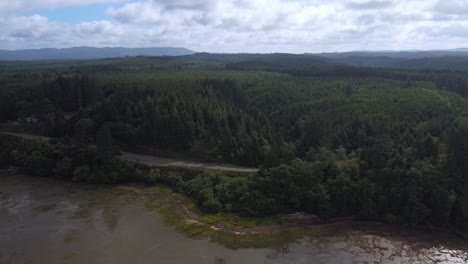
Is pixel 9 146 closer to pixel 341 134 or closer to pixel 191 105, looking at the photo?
pixel 191 105

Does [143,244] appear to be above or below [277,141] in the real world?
below

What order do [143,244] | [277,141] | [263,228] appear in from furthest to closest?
[277,141] → [263,228] → [143,244]

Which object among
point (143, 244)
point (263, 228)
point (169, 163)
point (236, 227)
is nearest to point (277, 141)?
point (169, 163)

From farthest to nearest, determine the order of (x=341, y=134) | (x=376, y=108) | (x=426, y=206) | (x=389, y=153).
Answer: (x=376, y=108), (x=341, y=134), (x=389, y=153), (x=426, y=206)

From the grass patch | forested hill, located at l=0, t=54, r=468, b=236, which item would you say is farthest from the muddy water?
forested hill, located at l=0, t=54, r=468, b=236

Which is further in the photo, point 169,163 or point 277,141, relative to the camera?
point 169,163

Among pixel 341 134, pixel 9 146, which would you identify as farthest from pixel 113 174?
pixel 341 134

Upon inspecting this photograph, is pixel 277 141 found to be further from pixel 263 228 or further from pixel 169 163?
pixel 263 228
